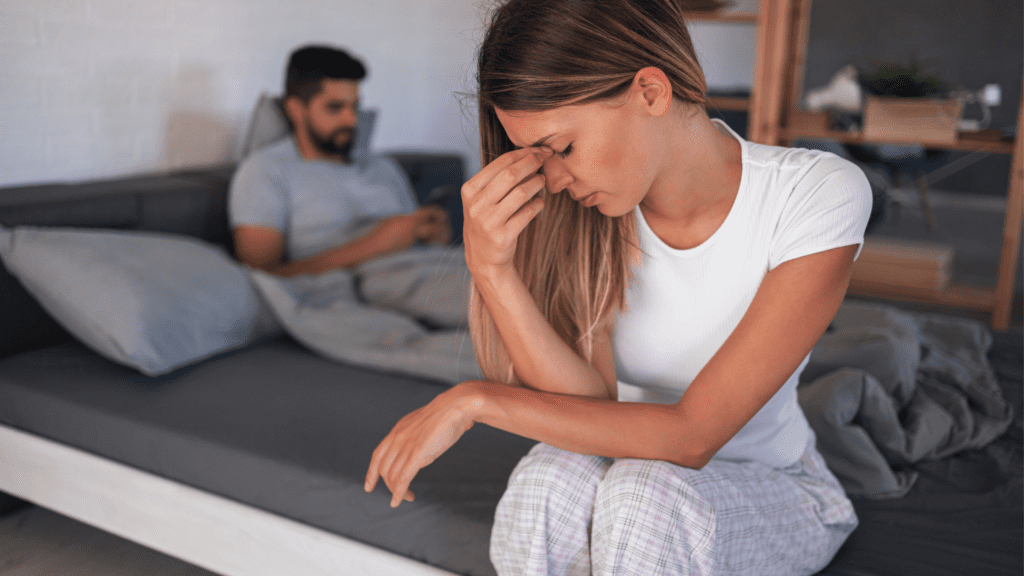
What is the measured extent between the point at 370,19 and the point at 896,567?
2785mm

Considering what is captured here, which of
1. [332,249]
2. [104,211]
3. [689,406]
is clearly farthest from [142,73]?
[689,406]

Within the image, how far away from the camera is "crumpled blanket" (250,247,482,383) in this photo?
5.06 feet

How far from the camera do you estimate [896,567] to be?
3.28 feet

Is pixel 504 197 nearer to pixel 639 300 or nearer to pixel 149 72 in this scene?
pixel 639 300

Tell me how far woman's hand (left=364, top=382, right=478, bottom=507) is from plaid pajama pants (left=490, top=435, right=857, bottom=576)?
10cm

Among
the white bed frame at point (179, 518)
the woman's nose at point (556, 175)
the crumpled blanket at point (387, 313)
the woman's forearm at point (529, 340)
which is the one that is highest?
the woman's nose at point (556, 175)

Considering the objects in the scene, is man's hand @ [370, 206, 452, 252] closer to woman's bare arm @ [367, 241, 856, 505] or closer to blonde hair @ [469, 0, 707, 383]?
blonde hair @ [469, 0, 707, 383]

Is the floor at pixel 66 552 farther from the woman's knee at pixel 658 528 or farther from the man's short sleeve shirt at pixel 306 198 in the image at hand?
the woman's knee at pixel 658 528

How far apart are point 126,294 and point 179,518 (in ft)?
1.55

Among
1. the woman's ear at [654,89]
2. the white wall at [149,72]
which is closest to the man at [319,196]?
the white wall at [149,72]

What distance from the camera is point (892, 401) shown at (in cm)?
142

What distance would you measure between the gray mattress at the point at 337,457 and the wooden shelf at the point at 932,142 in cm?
176

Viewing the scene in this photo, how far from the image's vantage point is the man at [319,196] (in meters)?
2.00

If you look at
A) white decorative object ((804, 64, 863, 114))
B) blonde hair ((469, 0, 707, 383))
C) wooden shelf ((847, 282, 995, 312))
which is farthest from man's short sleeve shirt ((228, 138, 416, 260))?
white decorative object ((804, 64, 863, 114))
